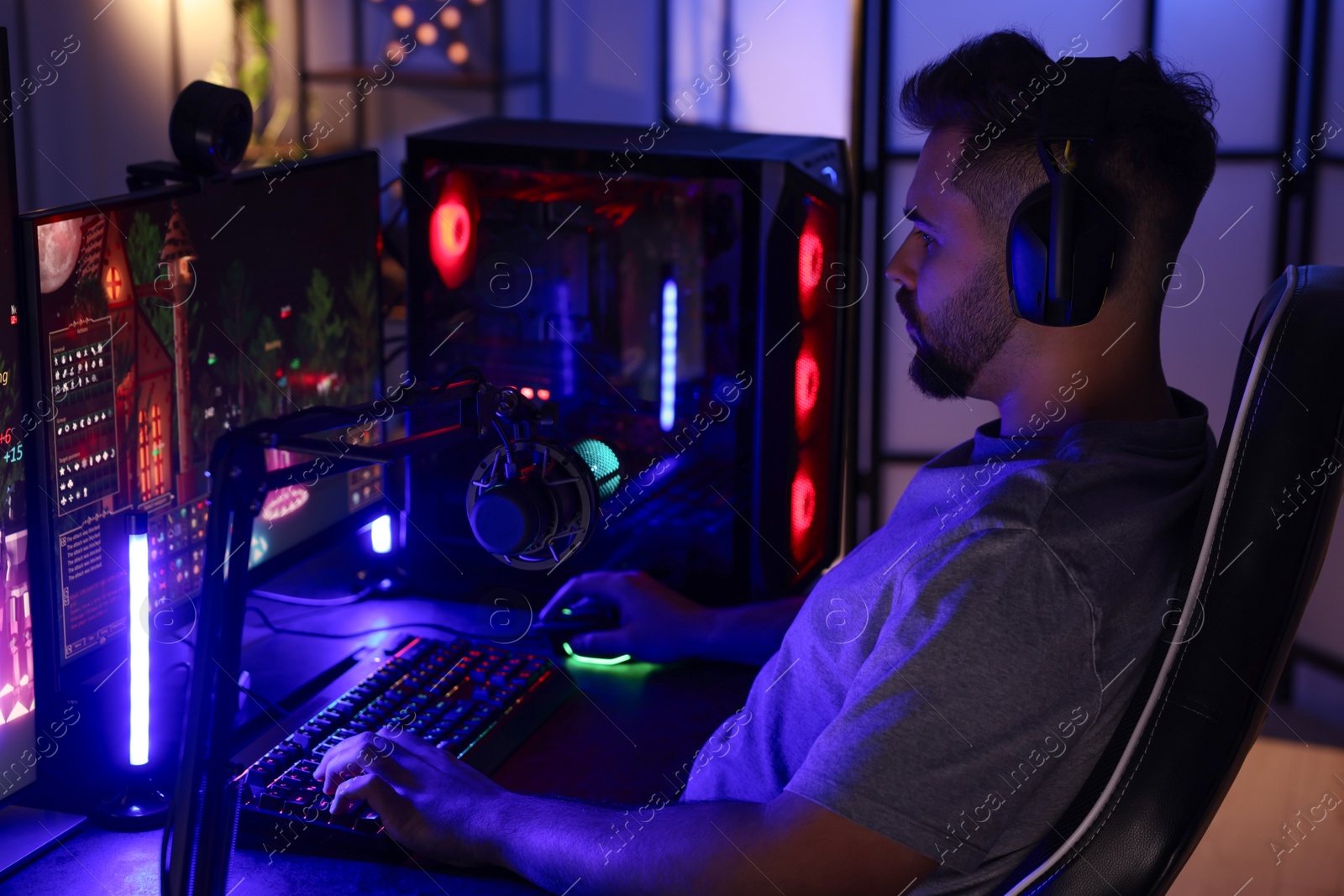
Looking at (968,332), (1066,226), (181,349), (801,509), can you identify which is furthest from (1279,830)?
(181,349)

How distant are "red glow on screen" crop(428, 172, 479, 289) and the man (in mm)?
599

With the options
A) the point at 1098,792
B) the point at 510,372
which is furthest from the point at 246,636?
the point at 1098,792

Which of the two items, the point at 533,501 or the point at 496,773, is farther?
the point at 496,773

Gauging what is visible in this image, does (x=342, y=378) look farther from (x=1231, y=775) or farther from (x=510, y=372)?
(x=1231, y=775)

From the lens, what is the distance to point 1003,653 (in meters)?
0.80

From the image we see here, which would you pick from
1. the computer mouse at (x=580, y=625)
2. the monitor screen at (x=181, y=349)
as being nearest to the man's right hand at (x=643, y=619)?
the computer mouse at (x=580, y=625)

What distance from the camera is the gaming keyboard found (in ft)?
3.15

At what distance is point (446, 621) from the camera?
145cm

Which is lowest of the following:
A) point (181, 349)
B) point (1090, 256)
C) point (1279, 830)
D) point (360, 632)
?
point (1279, 830)

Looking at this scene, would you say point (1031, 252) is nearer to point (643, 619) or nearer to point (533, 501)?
point (533, 501)

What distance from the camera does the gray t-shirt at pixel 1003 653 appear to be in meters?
0.79

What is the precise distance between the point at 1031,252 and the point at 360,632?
34.1 inches

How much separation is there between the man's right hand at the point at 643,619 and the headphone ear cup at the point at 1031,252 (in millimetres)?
549

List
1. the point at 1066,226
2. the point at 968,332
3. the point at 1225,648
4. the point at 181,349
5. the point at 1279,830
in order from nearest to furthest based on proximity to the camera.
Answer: the point at 1225,648, the point at 1066,226, the point at 968,332, the point at 181,349, the point at 1279,830
